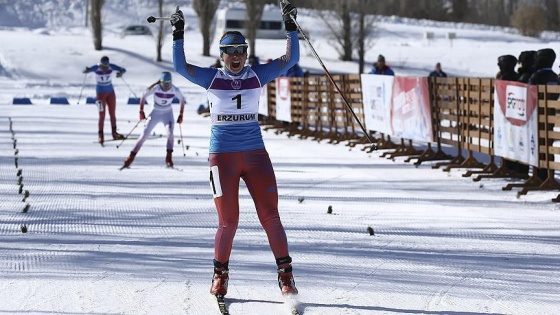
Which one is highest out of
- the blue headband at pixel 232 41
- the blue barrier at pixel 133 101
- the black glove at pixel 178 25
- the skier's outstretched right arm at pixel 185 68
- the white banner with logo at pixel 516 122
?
the black glove at pixel 178 25

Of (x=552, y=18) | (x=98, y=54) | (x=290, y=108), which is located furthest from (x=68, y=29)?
(x=290, y=108)

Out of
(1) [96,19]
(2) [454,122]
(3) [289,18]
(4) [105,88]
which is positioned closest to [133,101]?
(4) [105,88]

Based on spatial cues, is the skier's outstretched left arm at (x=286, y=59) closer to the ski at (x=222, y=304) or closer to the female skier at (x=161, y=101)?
the ski at (x=222, y=304)

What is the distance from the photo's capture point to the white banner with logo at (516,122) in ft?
48.8

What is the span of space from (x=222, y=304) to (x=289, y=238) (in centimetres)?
323

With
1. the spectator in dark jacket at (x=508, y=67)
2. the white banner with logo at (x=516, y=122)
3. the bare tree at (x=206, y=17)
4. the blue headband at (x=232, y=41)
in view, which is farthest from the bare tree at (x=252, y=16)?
the blue headband at (x=232, y=41)

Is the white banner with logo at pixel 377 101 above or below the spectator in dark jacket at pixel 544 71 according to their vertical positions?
below

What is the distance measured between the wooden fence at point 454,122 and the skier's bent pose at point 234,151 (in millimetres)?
6873

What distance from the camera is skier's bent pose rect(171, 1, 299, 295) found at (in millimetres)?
7660

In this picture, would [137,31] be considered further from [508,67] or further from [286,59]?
A: [286,59]

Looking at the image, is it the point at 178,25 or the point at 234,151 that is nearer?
the point at 234,151

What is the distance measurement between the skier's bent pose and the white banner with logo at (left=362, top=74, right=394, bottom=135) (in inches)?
542

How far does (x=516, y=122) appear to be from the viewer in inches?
613

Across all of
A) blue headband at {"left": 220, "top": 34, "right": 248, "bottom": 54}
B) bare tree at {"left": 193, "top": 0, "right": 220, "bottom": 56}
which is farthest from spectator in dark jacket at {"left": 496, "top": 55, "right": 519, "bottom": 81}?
bare tree at {"left": 193, "top": 0, "right": 220, "bottom": 56}
